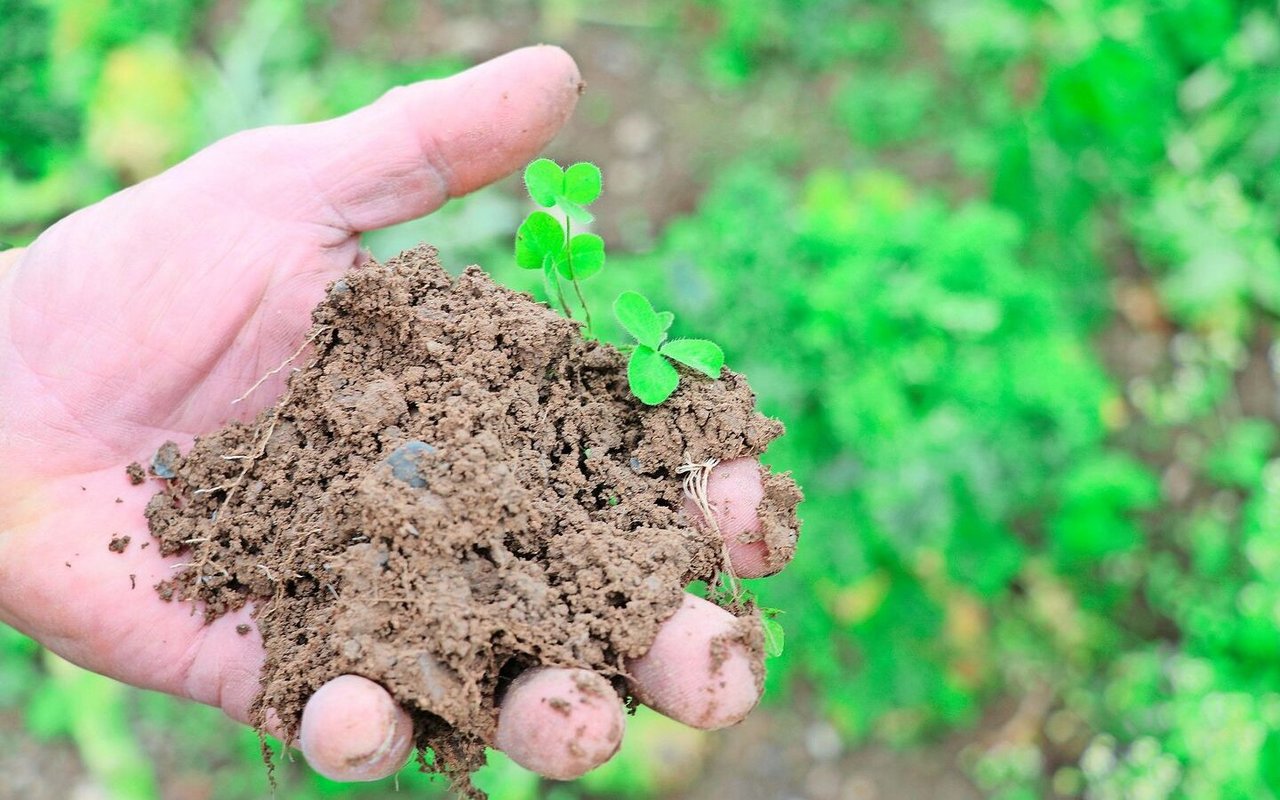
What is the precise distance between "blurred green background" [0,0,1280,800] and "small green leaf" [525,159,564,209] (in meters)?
1.04

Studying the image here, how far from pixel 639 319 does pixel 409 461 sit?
56cm

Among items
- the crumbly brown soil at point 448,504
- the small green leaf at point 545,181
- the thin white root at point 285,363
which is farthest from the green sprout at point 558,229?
the thin white root at point 285,363

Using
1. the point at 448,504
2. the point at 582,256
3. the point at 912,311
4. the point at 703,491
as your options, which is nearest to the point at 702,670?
the point at 703,491

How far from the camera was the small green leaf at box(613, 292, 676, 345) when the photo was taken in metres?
2.11

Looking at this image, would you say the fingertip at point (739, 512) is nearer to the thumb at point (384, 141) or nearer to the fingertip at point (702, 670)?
the fingertip at point (702, 670)

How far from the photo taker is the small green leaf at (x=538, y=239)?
2209mm

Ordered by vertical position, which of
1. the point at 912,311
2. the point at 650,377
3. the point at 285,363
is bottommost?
the point at 912,311

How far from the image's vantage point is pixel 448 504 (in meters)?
1.91

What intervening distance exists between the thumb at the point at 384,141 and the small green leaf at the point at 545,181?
37 centimetres

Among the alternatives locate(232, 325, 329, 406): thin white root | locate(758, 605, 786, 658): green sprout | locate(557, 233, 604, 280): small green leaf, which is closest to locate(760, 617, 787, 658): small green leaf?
locate(758, 605, 786, 658): green sprout

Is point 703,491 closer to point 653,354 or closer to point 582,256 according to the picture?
point 653,354

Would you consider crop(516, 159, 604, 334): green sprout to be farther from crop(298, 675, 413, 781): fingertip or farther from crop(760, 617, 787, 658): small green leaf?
crop(298, 675, 413, 781): fingertip

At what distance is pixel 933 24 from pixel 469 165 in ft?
11.3

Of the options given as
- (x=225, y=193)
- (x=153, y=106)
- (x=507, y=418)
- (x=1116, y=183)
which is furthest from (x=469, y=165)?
(x=1116, y=183)
